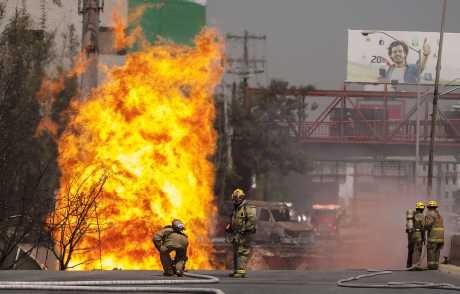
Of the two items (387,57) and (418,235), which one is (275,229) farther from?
(387,57)

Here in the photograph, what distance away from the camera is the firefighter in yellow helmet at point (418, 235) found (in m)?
21.9

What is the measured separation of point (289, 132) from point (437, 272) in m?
44.0

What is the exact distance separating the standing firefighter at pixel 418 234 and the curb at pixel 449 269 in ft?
1.84

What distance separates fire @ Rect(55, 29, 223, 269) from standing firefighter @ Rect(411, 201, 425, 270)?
21.9 ft

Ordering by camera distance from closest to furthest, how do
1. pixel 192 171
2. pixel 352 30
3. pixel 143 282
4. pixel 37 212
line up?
pixel 143 282 → pixel 37 212 → pixel 192 171 → pixel 352 30

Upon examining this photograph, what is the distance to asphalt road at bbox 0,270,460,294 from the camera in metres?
15.8

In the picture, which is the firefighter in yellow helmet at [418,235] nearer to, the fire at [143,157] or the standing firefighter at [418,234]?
the standing firefighter at [418,234]

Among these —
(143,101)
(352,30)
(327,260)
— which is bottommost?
(327,260)

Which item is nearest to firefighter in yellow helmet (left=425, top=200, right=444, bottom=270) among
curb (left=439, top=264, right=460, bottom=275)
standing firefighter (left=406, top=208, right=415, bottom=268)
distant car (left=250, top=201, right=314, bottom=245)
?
curb (left=439, top=264, right=460, bottom=275)

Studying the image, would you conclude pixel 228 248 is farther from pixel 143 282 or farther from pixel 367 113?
pixel 367 113

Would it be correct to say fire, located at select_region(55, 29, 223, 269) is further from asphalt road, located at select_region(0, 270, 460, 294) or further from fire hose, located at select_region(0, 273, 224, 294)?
fire hose, located at select_region(0, 273, 224, 294)

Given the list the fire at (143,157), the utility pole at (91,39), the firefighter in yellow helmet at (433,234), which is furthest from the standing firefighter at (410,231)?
the utility pole at (91,39)


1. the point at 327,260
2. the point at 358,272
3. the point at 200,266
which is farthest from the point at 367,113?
the point at 358,272

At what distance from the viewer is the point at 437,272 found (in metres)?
21.1
